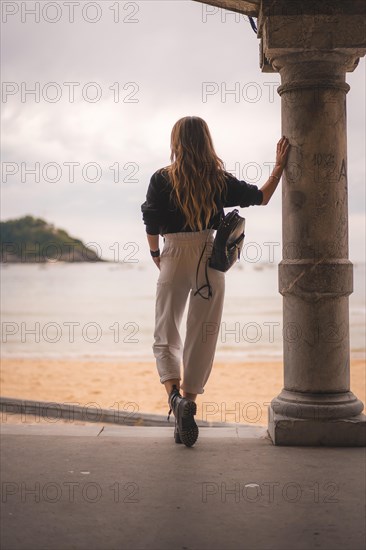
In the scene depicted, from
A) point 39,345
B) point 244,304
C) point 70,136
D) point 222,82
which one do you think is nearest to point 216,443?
point 222,82

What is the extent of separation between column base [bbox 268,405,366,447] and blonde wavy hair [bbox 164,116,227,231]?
1.23m

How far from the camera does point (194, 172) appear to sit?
158 inches

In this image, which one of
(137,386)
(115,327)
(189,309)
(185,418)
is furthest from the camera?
(115,327)

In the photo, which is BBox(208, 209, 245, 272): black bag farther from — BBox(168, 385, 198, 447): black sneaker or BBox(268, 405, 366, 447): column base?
BBox(268, 405, 366, 447): column base

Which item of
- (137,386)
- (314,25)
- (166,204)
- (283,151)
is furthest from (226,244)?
(137,386)

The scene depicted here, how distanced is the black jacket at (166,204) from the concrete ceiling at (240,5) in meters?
0.99

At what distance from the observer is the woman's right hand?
13.7 ft

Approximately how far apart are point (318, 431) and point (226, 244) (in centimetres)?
118

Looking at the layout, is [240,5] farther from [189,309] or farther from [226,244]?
[189,309]

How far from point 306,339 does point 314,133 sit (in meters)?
1.19

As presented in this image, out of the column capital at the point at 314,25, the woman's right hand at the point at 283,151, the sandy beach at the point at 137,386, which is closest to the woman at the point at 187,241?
the woman's right hand at the point at 283,151

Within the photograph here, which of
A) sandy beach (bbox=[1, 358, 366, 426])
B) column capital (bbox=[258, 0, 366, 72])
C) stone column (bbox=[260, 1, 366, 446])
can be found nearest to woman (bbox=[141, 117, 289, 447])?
stone column (bbox=[260, 1, 366, 446])

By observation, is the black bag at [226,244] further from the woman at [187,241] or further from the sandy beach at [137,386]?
the sandy beach at [137,386]

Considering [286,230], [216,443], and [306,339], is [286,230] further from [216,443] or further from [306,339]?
[216,443]
